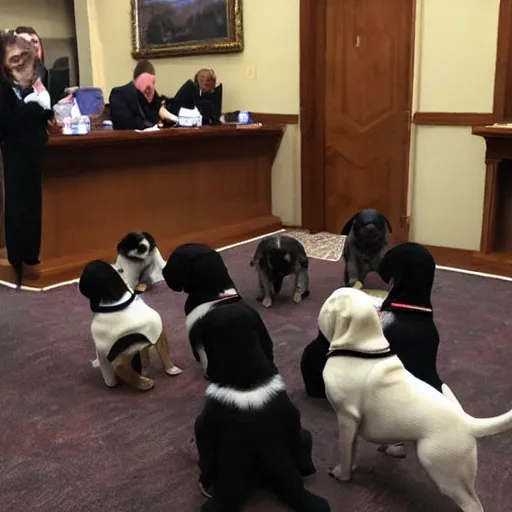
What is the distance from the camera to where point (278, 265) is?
344 centimetres

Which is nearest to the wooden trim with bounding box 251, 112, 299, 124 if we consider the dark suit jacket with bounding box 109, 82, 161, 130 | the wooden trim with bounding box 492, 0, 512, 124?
the dark suit jacket with bounding box 109, 82, 161, 130

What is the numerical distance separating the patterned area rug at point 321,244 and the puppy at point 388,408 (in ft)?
9.01

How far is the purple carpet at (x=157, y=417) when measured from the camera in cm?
186

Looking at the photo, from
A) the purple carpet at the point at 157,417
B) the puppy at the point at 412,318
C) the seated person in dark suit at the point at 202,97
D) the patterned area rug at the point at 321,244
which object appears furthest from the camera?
the seated person in dark suit at the point at 202,97

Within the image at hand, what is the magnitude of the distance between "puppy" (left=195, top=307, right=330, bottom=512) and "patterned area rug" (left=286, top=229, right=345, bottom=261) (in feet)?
9.40

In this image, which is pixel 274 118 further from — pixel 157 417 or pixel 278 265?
pixel 157 417

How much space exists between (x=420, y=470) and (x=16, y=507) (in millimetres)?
1168

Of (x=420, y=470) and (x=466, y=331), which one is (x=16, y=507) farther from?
(x=466, y=331)

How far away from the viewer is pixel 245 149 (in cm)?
516

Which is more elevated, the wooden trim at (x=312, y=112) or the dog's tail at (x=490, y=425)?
the wooden trim at (x=312, y=112)

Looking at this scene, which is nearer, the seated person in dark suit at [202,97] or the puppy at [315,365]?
the puppy at [315,365]

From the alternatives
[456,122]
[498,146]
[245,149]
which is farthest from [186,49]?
[498,146]

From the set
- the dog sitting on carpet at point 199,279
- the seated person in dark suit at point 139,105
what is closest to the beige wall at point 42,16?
the seated person in dark suit at point 139,105

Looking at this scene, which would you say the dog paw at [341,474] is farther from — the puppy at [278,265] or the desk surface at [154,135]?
the desk surface at [154,135]
